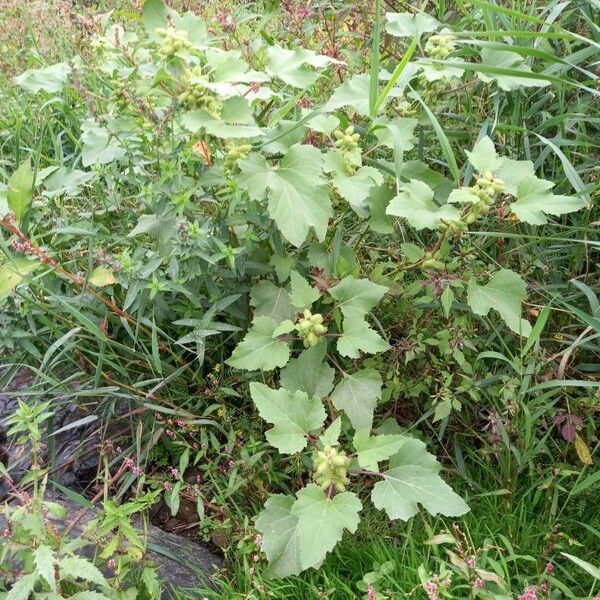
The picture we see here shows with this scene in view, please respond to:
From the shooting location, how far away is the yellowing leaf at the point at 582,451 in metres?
1.71

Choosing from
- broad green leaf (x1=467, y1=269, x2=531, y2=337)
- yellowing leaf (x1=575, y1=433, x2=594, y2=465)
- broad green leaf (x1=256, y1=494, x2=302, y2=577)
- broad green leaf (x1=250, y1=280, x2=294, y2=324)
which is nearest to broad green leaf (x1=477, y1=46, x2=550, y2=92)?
broad green leaf (x1=467, y1=269, x2=531, y2=337)

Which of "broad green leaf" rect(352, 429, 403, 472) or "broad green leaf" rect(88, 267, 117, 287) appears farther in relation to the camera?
"broad green leaf" rect(88, 267, 117, 287)

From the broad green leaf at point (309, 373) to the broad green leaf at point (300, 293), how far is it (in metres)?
0.12

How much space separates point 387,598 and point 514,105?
1.37 metres

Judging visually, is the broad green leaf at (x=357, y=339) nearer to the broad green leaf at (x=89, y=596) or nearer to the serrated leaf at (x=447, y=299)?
the serrated leaf at (x=447, y=299)

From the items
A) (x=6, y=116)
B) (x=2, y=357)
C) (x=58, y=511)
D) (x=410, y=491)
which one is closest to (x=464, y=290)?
(x=410, y=491)

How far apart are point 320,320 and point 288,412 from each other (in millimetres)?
225

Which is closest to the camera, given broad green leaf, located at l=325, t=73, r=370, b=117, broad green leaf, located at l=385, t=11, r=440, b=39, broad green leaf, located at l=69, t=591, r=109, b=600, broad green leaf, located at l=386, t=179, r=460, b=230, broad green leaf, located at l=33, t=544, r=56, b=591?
broad green leaf, located at l=33, t=544, r=56, b=591

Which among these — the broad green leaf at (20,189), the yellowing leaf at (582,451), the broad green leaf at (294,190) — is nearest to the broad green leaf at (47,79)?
the broad green leaf at (20,189)

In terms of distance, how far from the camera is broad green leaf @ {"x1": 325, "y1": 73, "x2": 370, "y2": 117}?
173 cm

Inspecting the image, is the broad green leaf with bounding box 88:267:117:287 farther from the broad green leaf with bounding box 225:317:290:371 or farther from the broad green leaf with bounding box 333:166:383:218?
the broad green leaf with bounding box 333:166:383:218

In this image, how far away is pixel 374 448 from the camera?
151 cm

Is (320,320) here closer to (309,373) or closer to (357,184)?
(309,373)

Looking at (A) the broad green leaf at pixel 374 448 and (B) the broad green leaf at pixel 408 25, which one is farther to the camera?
(B) the broad green leaf at pixel 408 25
